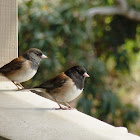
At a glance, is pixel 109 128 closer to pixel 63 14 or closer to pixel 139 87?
pixel 63 14

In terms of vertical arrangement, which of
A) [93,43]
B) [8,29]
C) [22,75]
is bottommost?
[93,43]

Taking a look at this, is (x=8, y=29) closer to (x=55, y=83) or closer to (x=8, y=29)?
(x=8, y=29)

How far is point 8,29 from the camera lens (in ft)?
6.23

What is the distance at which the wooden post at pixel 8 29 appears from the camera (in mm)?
1875

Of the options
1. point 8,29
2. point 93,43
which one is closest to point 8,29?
point 8,29

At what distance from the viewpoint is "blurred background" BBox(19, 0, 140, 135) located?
11.6 ft

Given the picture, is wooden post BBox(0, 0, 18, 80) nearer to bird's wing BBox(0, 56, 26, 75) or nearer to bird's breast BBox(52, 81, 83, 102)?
bird's wing BBox(0, 56, 26, 75)

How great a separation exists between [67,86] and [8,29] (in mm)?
444

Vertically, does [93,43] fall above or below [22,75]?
below

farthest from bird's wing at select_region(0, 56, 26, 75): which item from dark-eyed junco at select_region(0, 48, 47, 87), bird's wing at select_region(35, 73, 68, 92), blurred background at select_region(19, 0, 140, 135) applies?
blurred background at select_region(19, 0, 140, 135)

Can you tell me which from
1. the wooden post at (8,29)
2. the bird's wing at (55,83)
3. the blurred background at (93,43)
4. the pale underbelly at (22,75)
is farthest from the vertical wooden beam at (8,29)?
the blurred background at (93,43)

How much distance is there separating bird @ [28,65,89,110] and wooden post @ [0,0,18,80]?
1.00 feet

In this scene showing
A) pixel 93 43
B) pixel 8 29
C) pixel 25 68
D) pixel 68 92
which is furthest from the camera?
pixel 93 43

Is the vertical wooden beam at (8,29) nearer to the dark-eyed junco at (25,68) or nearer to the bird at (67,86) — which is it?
the dark-eyed junco at (25,68)
